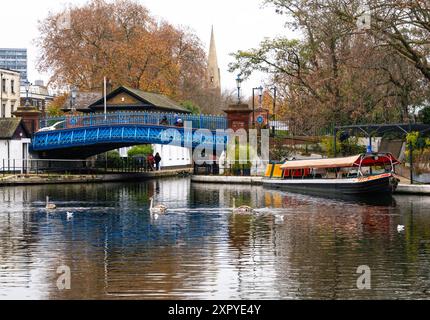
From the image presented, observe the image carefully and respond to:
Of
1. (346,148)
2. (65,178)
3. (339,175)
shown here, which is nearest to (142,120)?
(65,178)

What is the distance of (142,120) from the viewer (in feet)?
230

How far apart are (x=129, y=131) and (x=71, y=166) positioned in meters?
8.76

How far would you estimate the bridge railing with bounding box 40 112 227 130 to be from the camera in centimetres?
6831

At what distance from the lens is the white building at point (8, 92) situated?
107375mm

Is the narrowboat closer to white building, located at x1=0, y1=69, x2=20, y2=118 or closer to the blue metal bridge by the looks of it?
the blue metal bridge

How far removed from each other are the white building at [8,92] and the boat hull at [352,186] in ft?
203

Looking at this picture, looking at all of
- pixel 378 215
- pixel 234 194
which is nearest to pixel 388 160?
pixel 234 194

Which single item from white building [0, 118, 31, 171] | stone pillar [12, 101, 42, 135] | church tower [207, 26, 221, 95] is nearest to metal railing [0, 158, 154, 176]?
white building [0, 118, 31, 171]

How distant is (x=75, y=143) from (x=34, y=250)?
43.3m

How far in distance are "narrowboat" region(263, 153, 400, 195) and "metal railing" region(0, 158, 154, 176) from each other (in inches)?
737

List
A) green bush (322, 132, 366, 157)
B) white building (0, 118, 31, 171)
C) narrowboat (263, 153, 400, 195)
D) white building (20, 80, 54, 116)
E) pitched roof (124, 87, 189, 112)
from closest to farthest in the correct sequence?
1. narrowboat (263, 153, 400, 195)
2. green bush (322, 132, 366, 157)
3. white building (0, 118, 31, 171)
4. pitched roof (124, 87, 189, 112)
5. white building (20, 80, 54, 116)

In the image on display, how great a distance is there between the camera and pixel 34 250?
25719 mm

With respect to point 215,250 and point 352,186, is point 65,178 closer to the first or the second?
point 352,186
